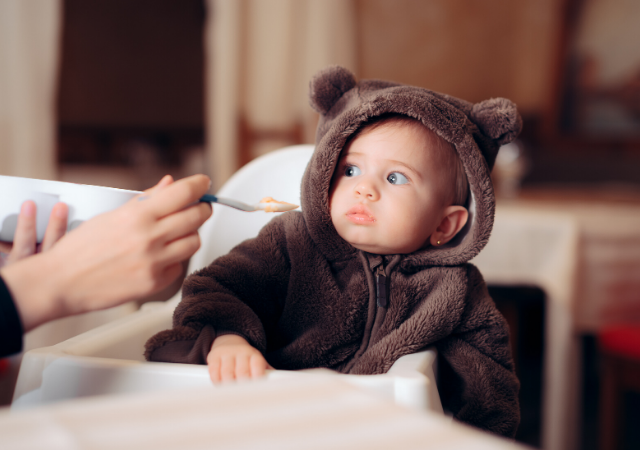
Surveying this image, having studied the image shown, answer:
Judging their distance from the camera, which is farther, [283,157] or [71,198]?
[283,157]

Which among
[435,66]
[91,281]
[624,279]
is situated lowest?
[624,279]

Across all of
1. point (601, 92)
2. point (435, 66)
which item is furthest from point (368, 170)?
point (435, 66)

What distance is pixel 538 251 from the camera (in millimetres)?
1396

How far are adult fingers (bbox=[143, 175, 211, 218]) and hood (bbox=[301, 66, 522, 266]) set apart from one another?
225 millimetres

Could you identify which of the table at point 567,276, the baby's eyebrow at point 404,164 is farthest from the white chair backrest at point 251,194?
the table at point 567,276

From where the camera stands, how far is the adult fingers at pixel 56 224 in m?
0.48

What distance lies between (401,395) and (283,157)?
529mm

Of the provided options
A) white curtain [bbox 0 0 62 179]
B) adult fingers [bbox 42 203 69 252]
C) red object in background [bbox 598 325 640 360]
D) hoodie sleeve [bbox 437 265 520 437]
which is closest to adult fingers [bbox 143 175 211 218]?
adult fingers [bbox 42 203 69 252]

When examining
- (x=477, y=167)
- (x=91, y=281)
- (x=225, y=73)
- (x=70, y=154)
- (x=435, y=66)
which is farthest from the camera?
(x=435, y=66)

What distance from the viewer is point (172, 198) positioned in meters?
0.42

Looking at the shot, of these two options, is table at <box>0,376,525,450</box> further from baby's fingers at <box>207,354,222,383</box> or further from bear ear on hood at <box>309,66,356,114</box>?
bear ear on hood at <box>309,66,356,114</box>

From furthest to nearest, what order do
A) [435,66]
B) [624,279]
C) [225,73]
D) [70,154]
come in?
[435,66]
[70,154]
[225,73]
[624,279]

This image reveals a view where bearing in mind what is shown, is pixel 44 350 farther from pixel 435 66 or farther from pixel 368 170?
pixel 435 66

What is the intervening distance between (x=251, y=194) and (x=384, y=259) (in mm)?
290
